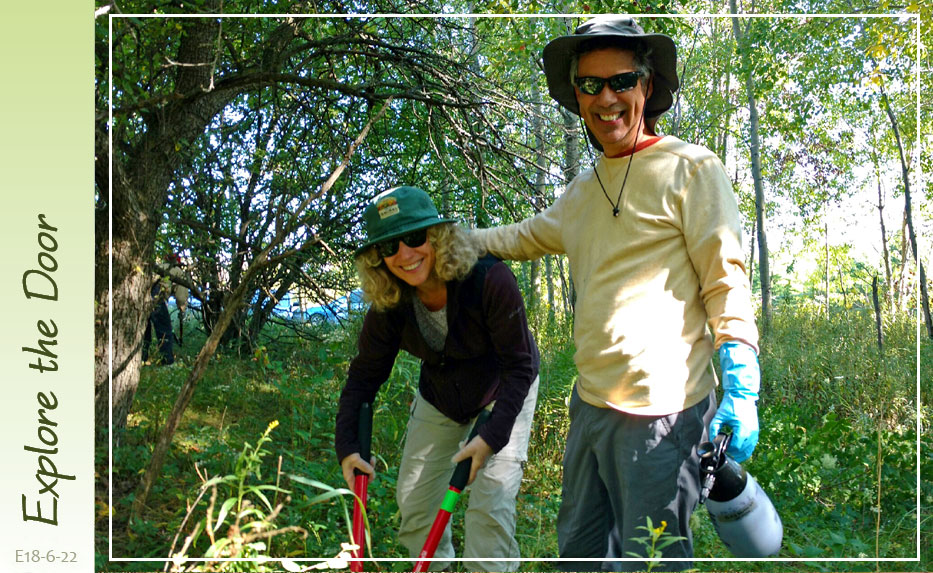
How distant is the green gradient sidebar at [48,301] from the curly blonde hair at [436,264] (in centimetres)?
79

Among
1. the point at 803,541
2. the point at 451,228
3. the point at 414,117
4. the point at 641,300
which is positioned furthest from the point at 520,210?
the point at 803,541

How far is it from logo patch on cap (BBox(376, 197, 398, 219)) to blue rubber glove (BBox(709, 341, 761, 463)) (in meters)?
0.97

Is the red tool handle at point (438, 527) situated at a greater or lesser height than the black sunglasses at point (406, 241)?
lesser

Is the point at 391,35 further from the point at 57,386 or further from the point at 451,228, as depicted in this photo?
the point at 57,386

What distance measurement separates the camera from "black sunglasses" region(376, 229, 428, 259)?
7.11 ft

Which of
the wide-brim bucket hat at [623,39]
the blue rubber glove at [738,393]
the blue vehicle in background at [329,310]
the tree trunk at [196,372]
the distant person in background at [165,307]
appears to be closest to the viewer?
the blue rubber glove at [738,393]

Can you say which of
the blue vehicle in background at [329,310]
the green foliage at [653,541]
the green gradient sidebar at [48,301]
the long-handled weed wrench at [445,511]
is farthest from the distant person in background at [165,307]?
the green foliage at [653,541]

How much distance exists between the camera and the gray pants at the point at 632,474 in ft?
6.04

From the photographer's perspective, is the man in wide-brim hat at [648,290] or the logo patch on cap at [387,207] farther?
the logo patch on cap at [387,207]

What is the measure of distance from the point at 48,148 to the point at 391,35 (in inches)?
69.0

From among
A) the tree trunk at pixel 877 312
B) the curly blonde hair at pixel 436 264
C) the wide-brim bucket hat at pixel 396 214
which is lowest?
the tree trunk at pixel 877 312

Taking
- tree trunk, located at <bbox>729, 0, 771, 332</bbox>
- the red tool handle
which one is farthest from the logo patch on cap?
tree trunk, located at <bbox>729, 0, 771, 332</bbox>

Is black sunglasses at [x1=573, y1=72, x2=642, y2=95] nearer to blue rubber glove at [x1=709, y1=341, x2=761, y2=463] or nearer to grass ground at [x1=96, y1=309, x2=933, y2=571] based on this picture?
blue rubber glove at [x1=709, y1=341, x2=761, y2=463]

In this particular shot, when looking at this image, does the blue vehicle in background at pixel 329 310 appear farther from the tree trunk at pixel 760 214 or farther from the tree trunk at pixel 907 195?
the tree trunk at pixel 907 195
